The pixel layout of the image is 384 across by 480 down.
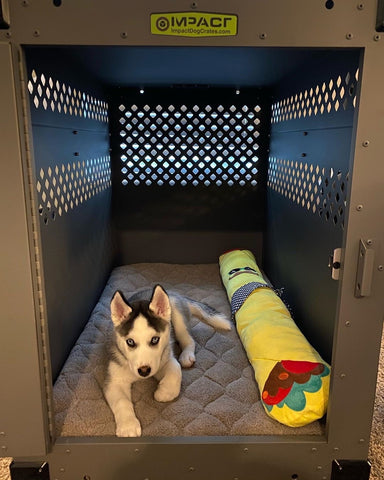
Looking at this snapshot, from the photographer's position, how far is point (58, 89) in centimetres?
133

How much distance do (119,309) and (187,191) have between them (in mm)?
1070

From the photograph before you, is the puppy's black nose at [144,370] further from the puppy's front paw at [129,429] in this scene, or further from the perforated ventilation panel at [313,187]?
the perforated ventilation panel at [313,187]

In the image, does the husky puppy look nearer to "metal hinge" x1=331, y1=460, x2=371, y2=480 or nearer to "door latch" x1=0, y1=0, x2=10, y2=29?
"metal hinge" x1=331, y1=460, x2=371, y2=480

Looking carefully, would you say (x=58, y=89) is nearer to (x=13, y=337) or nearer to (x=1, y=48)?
(x=1, y=48)

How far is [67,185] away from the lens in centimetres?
143

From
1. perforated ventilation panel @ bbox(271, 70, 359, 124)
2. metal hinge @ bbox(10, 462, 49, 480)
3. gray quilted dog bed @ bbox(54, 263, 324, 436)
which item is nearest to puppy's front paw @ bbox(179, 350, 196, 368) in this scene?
gray quilted dog bed @ bbox(54, 263, 324, 436)

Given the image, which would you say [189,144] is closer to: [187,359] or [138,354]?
[187,359]

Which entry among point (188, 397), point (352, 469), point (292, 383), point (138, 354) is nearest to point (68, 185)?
point (138, 354)

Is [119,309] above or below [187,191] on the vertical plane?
below

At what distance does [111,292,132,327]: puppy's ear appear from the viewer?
46.1 inches

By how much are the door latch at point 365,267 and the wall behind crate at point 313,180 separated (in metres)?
0.05

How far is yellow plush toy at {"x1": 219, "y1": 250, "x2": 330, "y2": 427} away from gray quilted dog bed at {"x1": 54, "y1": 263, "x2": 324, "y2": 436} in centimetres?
4

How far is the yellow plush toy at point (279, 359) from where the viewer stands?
106 cm

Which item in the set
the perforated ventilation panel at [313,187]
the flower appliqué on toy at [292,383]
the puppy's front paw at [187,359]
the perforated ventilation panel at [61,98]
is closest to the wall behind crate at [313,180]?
the perforated ventilation panel at [313,187]
